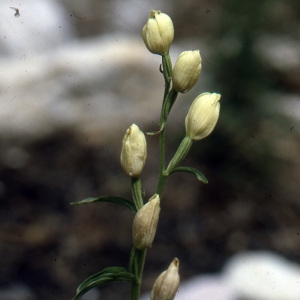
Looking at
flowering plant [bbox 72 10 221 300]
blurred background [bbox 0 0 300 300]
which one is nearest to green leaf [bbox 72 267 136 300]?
flowering plant [bbox 72 10 221 300]

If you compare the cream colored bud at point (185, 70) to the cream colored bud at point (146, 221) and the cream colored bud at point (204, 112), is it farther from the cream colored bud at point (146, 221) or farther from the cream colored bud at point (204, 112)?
the cream colored bud at point (146, 221)

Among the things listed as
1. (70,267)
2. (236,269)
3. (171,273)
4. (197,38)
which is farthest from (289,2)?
(171,273)

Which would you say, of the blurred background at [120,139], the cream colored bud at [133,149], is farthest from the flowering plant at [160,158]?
the blurred background at [120,139]

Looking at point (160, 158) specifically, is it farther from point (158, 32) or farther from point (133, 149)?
point (158, 32)

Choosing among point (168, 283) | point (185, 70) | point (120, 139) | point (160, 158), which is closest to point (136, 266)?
point (168, 283)

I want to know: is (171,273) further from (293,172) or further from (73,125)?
(293,172)
